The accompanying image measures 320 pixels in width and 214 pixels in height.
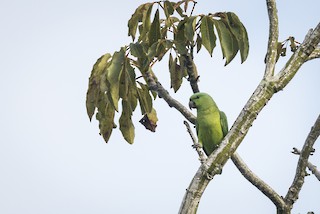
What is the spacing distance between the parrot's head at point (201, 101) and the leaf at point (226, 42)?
1.48 m

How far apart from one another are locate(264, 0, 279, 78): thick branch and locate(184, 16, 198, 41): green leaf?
2.25ft

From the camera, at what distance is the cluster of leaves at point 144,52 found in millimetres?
4891

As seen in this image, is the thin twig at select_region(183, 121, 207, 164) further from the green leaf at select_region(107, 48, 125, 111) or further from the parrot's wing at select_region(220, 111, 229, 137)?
the parrot's wing at select_region(220, 111, 229, 137)

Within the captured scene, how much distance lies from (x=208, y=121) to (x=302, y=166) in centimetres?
161

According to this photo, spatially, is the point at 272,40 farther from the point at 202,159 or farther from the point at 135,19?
the point at 135,19

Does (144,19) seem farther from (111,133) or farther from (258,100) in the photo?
(258,100)

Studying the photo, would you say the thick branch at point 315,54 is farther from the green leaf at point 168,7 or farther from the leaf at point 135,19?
the leaf at point 135,19

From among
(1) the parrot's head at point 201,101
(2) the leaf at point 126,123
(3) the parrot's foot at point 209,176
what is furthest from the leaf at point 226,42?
(1) the parrot's head at point 201,101

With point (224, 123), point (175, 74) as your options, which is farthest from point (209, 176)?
point (224, 123)

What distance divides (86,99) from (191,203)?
1528 millimetres

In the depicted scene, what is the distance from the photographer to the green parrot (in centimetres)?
643

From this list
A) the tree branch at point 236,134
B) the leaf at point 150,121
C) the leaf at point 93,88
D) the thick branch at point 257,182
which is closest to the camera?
the tree branch at point 236,134

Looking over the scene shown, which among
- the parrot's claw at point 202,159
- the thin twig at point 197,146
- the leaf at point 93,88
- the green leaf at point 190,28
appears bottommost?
the parrot's claw at point 202,159

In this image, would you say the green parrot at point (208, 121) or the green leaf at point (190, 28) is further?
the green parrot at point (208, 121)
